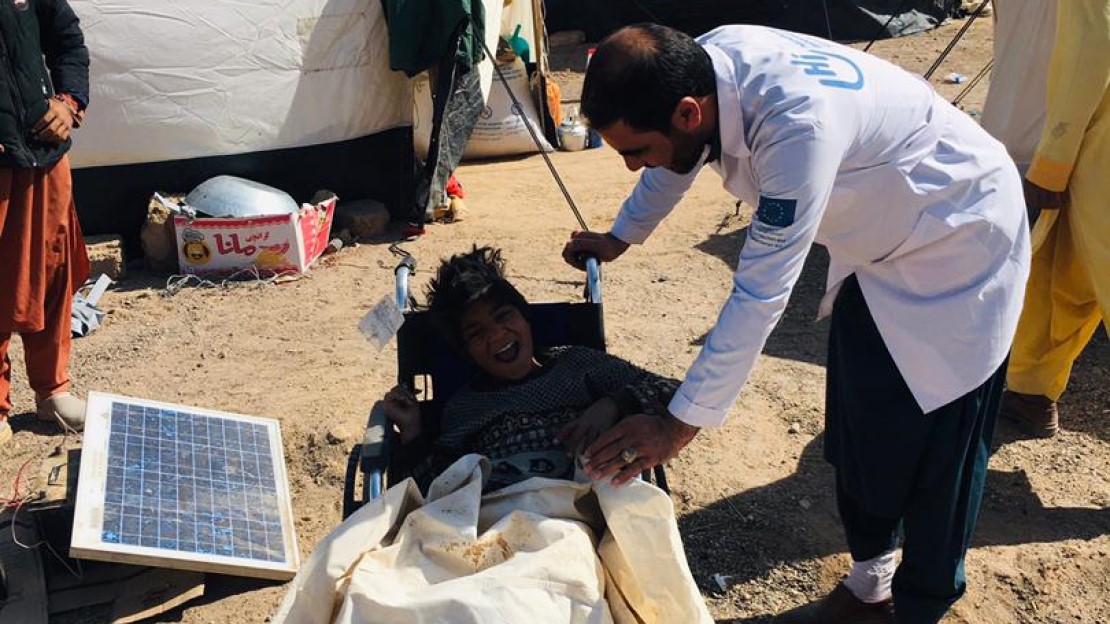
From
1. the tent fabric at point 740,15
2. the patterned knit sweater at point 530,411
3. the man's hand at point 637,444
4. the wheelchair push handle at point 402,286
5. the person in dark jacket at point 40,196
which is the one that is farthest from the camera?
the tent fabric at point 740,15

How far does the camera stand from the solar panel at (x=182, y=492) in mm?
3154

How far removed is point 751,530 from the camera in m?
3.58

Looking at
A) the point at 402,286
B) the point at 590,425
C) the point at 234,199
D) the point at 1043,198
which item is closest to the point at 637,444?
the point at 590,425

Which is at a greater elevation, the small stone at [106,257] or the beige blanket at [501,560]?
the beige blanket at [501,560]

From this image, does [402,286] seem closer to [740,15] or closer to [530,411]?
[530,411]

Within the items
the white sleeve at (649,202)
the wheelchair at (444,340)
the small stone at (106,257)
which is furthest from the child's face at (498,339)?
the small stone at (106,257)

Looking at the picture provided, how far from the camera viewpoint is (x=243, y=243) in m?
5.91

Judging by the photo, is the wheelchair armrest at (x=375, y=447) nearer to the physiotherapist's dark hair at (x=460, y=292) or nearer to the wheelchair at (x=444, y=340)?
the wheelchair at (x=444, y=340)

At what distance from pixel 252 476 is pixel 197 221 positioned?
8.72 ft

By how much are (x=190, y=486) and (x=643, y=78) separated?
225 cm

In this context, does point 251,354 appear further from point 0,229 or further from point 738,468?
point 738,468

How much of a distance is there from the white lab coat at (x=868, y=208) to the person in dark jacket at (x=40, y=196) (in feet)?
9.03

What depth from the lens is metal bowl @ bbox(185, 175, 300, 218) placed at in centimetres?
596

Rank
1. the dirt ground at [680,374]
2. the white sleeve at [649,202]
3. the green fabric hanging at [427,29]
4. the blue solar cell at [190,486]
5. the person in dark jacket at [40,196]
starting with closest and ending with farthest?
the white sleeve at [649,202] → the blue solar cell at [190,486] → the dirt ground at [680,374] → the person in dark jacket at [40,196] → the green fabric hanging at [427,29]
